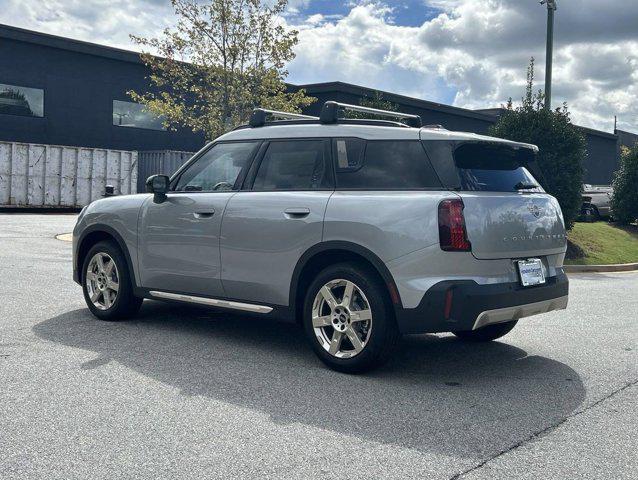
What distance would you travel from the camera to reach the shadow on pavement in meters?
4.14

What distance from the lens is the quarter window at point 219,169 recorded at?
6.22m

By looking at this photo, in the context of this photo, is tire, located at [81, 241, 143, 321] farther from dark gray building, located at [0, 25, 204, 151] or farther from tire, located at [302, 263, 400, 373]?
dark gray building, located at [0, 25, 204, 151]

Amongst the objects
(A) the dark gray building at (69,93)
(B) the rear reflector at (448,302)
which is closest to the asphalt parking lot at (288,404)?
(B) the rear reflector at (448,302)

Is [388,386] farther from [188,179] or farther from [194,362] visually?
→ [188,179]

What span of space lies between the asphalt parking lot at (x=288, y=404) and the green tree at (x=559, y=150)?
31.9 ft

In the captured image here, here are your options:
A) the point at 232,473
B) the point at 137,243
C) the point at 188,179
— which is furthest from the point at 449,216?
the point at 137,243

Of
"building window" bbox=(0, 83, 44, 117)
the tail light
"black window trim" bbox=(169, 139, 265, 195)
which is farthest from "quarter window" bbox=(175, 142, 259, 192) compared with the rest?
"building window" bbox=(0, 83, 44, 117)

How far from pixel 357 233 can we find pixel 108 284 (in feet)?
10.0

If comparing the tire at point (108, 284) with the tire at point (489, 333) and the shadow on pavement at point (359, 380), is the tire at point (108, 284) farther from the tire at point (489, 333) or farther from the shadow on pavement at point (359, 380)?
the tire at point (489, 333)

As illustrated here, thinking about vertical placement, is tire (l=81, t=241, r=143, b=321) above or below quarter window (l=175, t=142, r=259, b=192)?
below

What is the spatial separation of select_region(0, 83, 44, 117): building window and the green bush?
2279 centimetres

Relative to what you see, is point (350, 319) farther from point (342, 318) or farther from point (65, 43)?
point (65, 43)

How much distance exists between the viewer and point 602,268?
615 inches

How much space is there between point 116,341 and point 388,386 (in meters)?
2.53
